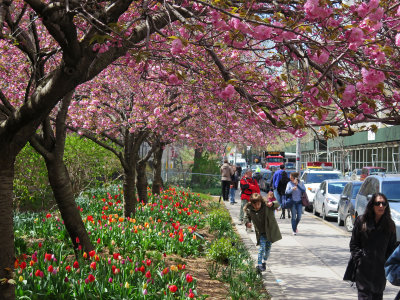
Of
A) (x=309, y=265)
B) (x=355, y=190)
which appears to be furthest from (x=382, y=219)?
(x=355, y=190)

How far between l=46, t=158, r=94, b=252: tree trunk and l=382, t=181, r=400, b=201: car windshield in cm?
700

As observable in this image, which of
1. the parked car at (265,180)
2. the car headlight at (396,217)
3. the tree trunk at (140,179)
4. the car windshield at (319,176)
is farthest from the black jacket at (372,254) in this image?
the parked car at (265,180)

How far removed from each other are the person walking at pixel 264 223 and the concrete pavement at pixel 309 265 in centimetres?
40

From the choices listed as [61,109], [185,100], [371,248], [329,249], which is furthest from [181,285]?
[185,100]

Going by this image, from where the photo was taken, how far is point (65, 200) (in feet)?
26.0

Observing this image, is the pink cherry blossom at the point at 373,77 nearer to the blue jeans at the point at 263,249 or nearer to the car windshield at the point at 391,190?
the blue jeans at the point at 263,249

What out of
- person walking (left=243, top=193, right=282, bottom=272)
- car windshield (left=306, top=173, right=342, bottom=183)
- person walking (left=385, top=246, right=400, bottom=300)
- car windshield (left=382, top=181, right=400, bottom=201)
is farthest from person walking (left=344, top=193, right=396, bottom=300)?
car windshield (left=306, top=173, right=342, bottom=183)

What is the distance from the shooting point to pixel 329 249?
484 inches

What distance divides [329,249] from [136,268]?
684cm

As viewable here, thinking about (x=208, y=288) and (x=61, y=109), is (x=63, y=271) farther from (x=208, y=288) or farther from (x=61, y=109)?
(x=61, y=109)

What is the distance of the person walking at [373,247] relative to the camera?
6055 millimetres

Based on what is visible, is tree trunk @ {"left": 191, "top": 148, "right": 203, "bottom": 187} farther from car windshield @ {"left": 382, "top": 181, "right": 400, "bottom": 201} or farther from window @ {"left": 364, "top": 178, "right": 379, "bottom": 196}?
car windshield @ {"left": 382, "top": 181, "right": 400, "bottom": 201}

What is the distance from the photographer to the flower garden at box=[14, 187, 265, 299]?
5844 millimetres

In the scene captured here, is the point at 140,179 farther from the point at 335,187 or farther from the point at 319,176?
the point at 319,176
